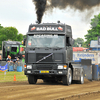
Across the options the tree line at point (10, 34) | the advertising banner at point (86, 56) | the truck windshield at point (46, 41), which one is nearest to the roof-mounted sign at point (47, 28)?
the truck windshield at point (46, 41)

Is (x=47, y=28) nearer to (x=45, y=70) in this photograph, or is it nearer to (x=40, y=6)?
(x=45, y=70)

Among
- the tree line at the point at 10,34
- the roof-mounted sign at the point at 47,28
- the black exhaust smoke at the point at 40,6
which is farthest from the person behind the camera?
the tree line at the point at 10,34

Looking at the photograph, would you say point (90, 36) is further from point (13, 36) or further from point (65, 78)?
point (65, 78)

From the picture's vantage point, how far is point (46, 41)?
15.5 m

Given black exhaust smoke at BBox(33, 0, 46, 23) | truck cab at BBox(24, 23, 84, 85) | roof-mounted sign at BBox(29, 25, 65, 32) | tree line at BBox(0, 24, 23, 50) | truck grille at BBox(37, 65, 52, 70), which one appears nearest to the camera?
truck cab at BBox(24, 23, 84, 85)

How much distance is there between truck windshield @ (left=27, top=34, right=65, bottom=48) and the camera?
15.4m

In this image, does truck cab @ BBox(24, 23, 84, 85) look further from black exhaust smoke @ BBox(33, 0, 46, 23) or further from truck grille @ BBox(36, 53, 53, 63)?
black exhaust smoke @ BBox(33, 0, 46, 23)

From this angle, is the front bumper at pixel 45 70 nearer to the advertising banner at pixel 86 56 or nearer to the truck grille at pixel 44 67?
the truck grille at pixel 44 67

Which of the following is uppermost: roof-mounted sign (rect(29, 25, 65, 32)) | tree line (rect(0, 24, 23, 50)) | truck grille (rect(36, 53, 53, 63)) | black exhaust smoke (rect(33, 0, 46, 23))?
tree line (rect(0, 24, 23, 50))

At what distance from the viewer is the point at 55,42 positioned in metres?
15.4

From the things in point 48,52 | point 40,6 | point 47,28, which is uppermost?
point 40,6

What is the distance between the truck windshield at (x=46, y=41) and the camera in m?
15.4

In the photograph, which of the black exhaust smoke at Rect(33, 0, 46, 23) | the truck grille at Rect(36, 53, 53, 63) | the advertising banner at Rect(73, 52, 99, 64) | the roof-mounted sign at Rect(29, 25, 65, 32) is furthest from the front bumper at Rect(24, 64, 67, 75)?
the advertising banner at Rect(73, 52, 99, 64)

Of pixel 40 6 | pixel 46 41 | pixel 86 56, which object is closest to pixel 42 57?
pixel 46 41
